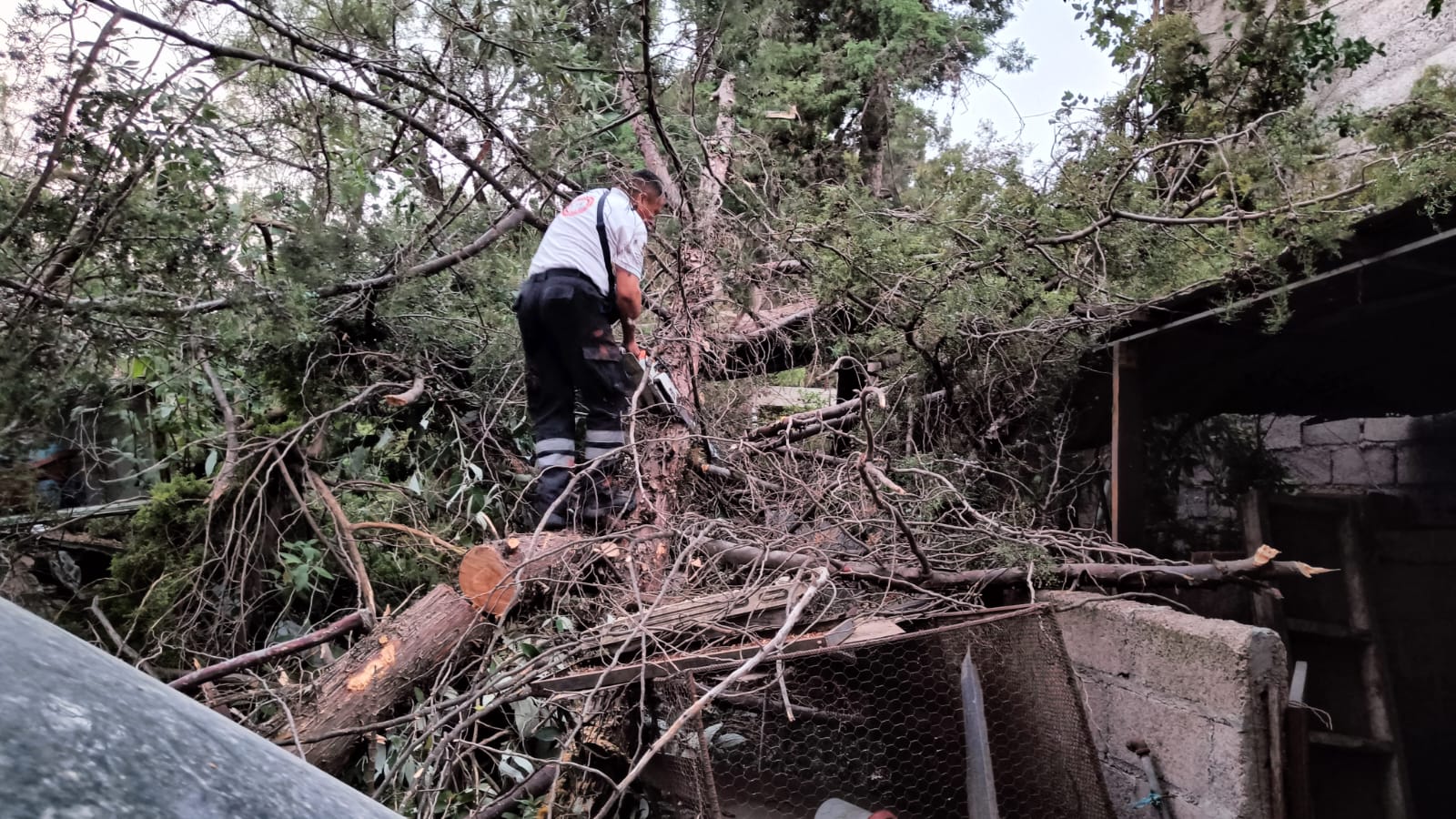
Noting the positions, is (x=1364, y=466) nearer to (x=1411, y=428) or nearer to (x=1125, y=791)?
(x=1411, y=428)

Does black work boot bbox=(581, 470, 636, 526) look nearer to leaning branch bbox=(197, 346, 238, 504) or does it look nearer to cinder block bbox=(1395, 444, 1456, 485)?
leaning branch bbox=(197, 346, 238, 504)

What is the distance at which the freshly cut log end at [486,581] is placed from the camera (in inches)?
117

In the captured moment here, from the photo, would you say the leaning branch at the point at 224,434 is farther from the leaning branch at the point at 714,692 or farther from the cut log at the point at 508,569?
the leaning branch at the point at 714,692

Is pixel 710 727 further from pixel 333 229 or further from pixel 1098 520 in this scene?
pixel 333 229

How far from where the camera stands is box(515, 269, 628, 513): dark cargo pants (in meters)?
3.73

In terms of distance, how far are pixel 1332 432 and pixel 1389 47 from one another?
3.38 m

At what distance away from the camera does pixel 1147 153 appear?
3.46 metres

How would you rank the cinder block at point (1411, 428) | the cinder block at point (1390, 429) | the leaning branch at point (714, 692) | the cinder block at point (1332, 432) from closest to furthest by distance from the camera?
the leaning branch at point (714, 692), the cinder block at point (1411, 428), the cinder block at point (1390, 429), the cinder block at point (1332, 432)

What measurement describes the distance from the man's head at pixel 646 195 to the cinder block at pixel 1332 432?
9.73 ft

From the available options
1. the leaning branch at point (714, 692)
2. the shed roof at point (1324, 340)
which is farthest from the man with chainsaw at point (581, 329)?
the shed roof at point (1324, 340)

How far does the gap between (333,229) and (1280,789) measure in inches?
165

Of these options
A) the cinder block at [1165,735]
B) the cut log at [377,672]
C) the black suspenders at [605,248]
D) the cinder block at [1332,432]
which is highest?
the black suspenders at [605,248]

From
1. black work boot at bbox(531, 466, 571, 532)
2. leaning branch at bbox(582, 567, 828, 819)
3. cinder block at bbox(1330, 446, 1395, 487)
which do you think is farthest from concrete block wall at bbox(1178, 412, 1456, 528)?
black work boot at bbox(531, 466, 571, 532)

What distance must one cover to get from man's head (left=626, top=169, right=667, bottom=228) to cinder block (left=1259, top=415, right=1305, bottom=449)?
2.84 meters
